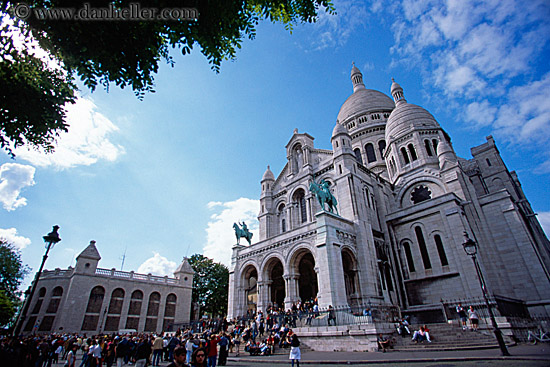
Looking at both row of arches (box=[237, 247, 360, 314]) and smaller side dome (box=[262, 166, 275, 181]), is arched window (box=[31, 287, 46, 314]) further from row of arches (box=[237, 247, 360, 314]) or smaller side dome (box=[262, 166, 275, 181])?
smaller side dome (box=[262, 166, 275, 181])

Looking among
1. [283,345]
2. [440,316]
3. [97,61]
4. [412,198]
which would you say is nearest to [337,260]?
[283,345]

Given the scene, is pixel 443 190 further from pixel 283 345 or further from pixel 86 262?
pixel 86 262

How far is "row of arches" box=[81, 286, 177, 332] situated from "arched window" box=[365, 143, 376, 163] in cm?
2987

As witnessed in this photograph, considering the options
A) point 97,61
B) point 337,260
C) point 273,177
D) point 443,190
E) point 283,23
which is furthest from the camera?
point 273,177

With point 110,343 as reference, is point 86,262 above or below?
above

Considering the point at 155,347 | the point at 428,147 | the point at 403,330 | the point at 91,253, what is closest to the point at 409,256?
the point at 403,330

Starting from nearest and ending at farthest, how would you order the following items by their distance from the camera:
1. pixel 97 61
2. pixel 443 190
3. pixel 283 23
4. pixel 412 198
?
pixel 97 61
pixel 283 23
pixel 443 190
pixel 412 198

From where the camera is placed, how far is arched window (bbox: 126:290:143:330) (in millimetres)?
30000

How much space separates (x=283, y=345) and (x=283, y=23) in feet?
48.5

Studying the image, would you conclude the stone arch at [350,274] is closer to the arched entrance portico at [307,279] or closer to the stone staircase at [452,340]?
the arched entrance portico at [307,279]

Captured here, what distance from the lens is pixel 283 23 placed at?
8117mm

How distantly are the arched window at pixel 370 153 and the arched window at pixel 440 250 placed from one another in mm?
15520

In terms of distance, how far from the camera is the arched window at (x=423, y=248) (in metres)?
21.3

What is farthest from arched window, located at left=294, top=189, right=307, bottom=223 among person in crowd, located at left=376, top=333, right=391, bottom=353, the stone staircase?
person in crowd, located at left=376, top=333, right=391, bottom=353
